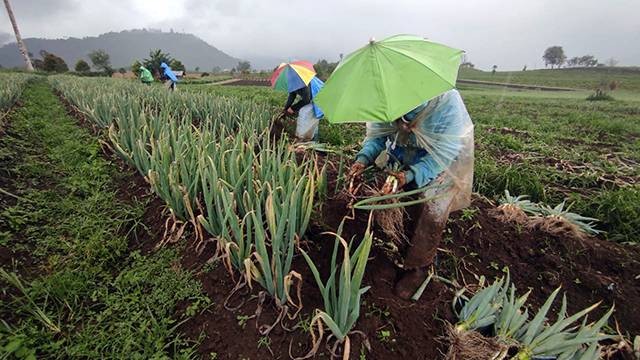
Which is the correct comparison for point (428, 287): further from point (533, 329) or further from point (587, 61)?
point (587, 61)

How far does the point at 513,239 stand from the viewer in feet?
7.98

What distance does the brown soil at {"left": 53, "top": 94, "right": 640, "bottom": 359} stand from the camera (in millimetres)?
1407

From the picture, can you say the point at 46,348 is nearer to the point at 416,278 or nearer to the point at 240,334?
the point at 240,334

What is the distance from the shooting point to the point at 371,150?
199cm

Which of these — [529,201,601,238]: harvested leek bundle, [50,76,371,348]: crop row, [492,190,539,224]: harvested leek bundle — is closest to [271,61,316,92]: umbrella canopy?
[50,76,371,348]: crop row

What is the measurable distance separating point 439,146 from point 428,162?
0.13m

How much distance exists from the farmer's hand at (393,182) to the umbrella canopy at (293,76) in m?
2.99

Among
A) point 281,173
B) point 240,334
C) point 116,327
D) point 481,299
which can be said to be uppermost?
point 281,173

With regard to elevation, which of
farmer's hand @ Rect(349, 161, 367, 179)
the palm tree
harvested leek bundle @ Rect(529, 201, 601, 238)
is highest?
the palm tree

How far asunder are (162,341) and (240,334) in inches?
15.7

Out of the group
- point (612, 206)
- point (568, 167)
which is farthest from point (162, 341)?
point (568, 167)

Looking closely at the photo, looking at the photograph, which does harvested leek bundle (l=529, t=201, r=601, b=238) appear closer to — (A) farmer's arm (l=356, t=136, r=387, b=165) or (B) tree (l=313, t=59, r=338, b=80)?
(A) farmer's arm (l=356, t=136, r=387, b=165)

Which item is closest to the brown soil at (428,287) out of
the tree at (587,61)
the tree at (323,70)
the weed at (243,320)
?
the weed at (243,320)

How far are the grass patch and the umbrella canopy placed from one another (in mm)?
2344
